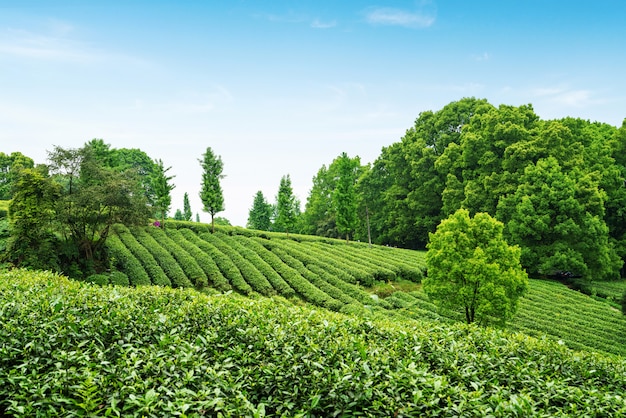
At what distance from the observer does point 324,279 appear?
70.8 feet

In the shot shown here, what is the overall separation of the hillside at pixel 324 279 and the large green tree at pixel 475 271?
202cm

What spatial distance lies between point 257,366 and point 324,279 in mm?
17812

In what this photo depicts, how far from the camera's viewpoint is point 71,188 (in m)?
19.5

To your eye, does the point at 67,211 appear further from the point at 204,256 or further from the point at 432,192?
the point at 432,192

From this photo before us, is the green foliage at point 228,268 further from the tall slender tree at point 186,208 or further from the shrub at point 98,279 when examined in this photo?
the tall slender tree at point 186,208

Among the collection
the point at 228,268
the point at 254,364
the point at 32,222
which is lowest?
the point at 228,268

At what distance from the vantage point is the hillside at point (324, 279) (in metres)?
17.3

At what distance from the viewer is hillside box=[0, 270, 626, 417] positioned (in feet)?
10.7

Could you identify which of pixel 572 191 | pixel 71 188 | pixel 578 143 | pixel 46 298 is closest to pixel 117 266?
pixel 71 188

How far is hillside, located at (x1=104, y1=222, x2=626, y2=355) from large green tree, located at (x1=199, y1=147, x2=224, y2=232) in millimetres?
2020

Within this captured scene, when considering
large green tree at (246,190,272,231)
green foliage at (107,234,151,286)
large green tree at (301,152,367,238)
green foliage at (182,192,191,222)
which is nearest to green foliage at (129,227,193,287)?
green foliage at (107,234,151,286)

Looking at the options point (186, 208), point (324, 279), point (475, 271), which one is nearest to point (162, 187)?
point (324, 279)

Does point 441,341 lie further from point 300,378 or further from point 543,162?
point 543,162

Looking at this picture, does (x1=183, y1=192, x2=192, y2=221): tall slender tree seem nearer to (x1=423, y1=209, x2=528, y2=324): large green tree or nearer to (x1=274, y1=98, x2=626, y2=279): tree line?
(x1=274, y1=98, x2=626, y2=279): tree line
